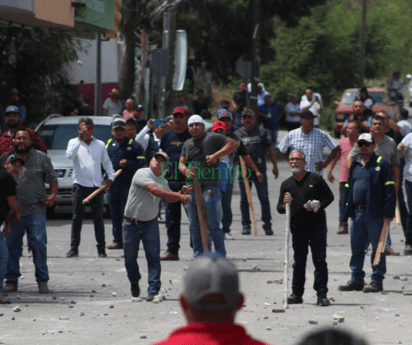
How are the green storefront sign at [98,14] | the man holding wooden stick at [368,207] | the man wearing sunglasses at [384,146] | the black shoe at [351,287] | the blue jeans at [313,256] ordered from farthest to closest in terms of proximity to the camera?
the green storefront sign at [98,14]
the man wearing sunglasses at [384,146]
the black shoe at [351,287]
the man holding wooden stick at [368,207]
the blue jeans at [313,256]

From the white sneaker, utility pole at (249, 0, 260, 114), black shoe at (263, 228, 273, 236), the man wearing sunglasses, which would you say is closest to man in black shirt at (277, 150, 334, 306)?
the man wearing sunglasses

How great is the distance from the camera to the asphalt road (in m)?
7.95

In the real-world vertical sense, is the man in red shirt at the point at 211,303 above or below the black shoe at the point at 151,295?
above

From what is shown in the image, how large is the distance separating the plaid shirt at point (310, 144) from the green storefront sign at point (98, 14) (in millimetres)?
10049

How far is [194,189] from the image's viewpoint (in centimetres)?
1084

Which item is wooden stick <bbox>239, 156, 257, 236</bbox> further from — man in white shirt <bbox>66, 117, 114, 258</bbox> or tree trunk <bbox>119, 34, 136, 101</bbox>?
tree trunk <bbox>119, 34, 136, 101</bbox>

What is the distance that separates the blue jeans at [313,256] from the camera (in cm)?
935

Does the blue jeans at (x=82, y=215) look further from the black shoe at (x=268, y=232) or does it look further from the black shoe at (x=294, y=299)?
the black shoe at (x=294, y=299)

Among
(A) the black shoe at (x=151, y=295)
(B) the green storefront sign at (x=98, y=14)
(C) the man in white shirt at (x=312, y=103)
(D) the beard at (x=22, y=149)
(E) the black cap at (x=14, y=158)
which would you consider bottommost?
(A) the black shoe at (x=151, y=295)

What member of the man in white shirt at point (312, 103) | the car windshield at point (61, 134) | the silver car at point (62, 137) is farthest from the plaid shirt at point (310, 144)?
the man in white shirt at point (312, 103)

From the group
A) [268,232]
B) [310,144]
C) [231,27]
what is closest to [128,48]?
[231,27]

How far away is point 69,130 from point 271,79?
28245 mm

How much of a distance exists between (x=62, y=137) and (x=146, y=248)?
29.6 feet

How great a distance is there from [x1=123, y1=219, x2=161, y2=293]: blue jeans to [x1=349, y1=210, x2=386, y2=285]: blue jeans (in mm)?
2173
